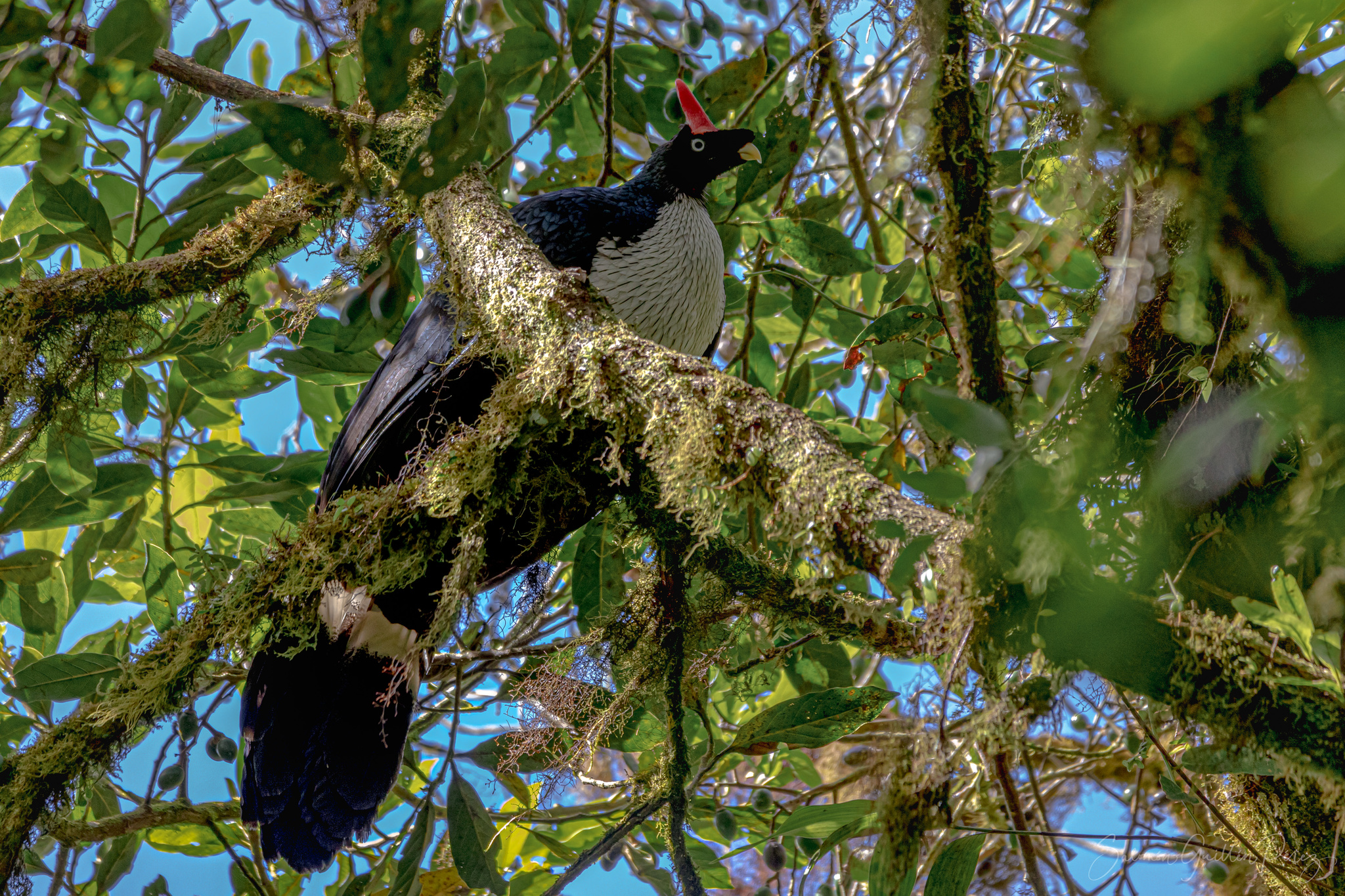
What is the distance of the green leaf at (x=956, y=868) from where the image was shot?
143 centimetres

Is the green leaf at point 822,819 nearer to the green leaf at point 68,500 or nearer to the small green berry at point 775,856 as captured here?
the small green berry at point 775,856

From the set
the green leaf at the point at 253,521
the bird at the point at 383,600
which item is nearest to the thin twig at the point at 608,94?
the bird at the point at 383,600

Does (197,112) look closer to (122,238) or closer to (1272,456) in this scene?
(122,238)

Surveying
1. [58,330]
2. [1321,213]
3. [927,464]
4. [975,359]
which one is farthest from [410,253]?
[1321,213]

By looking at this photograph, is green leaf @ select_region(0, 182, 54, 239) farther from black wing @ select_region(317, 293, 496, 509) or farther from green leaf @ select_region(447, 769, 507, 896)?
green leaf @ select_region(447, 769, 507, 896)

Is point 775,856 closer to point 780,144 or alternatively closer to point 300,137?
point 780,144

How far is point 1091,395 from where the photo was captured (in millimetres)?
951

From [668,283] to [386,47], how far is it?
42.3 inches

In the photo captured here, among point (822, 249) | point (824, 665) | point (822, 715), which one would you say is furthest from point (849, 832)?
point (822, 249)

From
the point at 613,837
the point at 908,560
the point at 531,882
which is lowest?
the point at 908,560

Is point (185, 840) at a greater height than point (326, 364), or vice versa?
point (326, 364)

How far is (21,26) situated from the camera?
1.52 metres

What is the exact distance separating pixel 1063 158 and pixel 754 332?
1089 millimetres

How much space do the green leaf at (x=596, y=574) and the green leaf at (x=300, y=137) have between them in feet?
3.11
